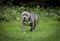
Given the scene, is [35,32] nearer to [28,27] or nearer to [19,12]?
[28,27]

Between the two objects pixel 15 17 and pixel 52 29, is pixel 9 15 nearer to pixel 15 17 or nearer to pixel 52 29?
pixel 15 17

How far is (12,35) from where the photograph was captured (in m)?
3.50

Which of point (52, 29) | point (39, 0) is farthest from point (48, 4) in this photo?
point (52, 29)

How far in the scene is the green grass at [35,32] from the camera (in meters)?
3.47

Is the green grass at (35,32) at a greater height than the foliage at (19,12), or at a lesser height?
lesser

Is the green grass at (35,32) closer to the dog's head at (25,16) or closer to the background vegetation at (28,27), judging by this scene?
the background vegetation at (28,27)

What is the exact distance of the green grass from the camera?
137 inches

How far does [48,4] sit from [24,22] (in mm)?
392

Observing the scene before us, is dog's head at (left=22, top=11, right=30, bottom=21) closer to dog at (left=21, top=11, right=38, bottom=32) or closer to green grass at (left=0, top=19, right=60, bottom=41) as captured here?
dog at (left=21, top=11, right=38, bottom=32)

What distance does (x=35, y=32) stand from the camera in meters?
3.60

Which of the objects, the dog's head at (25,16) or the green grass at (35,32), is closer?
the green grass at (35,32)

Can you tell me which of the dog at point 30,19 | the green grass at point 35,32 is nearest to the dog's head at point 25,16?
the dog at point 30,19

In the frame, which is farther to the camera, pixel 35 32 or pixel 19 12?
pixel 19 12

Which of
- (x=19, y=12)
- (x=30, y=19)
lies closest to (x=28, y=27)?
(x=30, y=19)
